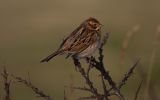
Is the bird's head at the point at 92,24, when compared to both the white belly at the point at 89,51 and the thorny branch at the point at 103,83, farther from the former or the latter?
the thorny branch at the point at 103,83

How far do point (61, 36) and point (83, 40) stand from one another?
10809 mm

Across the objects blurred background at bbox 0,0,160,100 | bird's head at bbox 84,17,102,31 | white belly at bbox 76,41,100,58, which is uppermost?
blurred background at bbox 0,0,160,100

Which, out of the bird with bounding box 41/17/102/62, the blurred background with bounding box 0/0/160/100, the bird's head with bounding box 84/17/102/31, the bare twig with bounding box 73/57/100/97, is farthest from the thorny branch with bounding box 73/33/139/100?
the blurred background with bounding box 0/0/160/100

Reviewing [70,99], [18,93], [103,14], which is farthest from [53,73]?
[70,99]

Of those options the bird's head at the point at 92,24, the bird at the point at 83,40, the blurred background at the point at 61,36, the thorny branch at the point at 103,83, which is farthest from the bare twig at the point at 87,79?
the blurred background at the point at 61,36

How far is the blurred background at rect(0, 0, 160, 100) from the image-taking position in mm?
13461

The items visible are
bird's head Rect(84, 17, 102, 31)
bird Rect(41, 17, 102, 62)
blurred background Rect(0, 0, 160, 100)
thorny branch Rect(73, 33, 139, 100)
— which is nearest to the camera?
thorny branch Rect(73, 33, 139, 100)

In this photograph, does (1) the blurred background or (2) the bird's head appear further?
(1) the blurred background

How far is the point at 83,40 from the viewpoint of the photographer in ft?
19.9

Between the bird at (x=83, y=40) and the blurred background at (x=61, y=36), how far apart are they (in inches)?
216

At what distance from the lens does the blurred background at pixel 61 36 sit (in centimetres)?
1346

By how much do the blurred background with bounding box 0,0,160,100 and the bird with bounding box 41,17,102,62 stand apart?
5476 millimetres

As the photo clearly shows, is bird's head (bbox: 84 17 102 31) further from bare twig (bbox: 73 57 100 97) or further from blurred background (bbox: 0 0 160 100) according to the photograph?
blurred background (bbox: 0 0 160 100)

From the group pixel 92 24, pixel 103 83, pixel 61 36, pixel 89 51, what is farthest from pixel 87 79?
pixel 61 36
